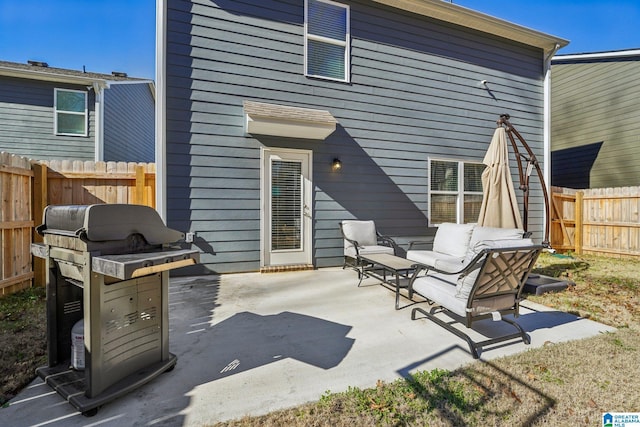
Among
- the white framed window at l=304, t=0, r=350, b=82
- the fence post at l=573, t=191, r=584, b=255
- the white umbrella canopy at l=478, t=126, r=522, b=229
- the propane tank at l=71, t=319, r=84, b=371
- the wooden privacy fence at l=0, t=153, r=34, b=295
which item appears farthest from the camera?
the fence post at l=573, t=191, r=584, b=255

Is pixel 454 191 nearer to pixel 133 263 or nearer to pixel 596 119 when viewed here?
pixel 133 263

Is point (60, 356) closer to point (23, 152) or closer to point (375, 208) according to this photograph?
point (375, 208)

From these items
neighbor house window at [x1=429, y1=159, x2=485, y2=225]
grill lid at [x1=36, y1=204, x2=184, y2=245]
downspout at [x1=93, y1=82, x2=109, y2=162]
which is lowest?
grill lid at [x1=36, y1=204, x2=184, y2=245]

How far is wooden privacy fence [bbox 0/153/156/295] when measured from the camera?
3.97 m

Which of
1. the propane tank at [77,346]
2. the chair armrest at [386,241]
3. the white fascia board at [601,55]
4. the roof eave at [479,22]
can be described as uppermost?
the white fascia board at [601,55]

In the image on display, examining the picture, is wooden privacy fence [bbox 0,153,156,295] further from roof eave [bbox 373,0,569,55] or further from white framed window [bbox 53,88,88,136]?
roof eave [bbox 373,0,569,55]

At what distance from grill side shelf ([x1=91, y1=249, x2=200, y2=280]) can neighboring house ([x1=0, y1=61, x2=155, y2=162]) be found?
27.7ft

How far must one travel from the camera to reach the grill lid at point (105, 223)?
1.73 m

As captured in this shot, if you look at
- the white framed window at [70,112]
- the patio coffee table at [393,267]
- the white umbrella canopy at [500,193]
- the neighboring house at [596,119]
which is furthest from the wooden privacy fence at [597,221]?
the white framed window at [70,112]

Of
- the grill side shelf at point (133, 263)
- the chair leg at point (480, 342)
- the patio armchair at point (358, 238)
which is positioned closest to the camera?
the grill side shelf at point (133, 263)

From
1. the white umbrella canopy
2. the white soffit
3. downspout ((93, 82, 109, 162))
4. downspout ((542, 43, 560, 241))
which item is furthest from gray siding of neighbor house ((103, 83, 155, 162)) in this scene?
downspout ((542, 43, 560, 241))

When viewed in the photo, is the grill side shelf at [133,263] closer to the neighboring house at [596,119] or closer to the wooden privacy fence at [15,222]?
the wooden privacy fence at [15,222]

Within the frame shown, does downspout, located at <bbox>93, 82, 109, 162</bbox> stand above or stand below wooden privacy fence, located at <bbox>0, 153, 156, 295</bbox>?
above

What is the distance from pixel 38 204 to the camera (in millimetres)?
4480
